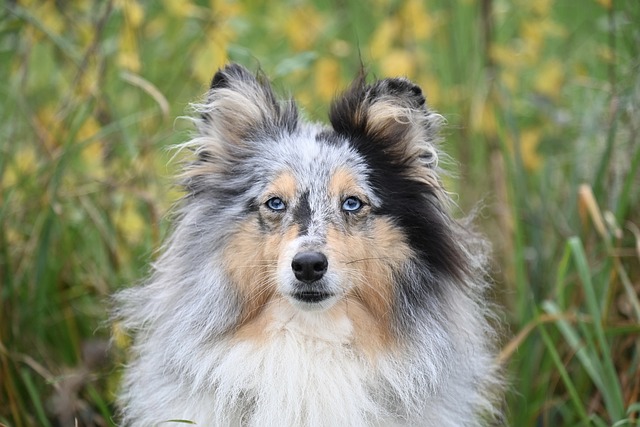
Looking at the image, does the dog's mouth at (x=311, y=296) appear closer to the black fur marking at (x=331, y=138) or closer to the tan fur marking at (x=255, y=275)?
the tan fur marking at (x=255, y=275)

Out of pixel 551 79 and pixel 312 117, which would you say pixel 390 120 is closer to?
pixel 312 117

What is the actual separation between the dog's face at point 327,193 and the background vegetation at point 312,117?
0.42m

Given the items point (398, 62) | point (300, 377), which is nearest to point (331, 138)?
point (300, 377)

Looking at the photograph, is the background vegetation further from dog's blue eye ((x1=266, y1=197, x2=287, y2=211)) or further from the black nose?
the black nose

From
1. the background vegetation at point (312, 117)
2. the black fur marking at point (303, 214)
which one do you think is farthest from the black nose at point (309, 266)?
the background vegetation at point (312, 117)

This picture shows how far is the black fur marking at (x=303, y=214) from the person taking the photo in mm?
3705

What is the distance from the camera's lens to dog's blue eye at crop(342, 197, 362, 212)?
3839 millimetres

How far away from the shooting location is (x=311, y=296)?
3682mm

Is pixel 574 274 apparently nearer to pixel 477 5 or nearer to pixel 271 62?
pixel 477 5

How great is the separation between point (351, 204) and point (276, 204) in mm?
326

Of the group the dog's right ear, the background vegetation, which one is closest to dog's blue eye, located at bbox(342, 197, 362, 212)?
the dog's right ear

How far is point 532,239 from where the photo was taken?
612cm

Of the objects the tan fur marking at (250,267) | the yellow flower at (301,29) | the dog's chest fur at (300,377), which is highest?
the yellow flower at (301,29)

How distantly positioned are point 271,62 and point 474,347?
3390 mm
